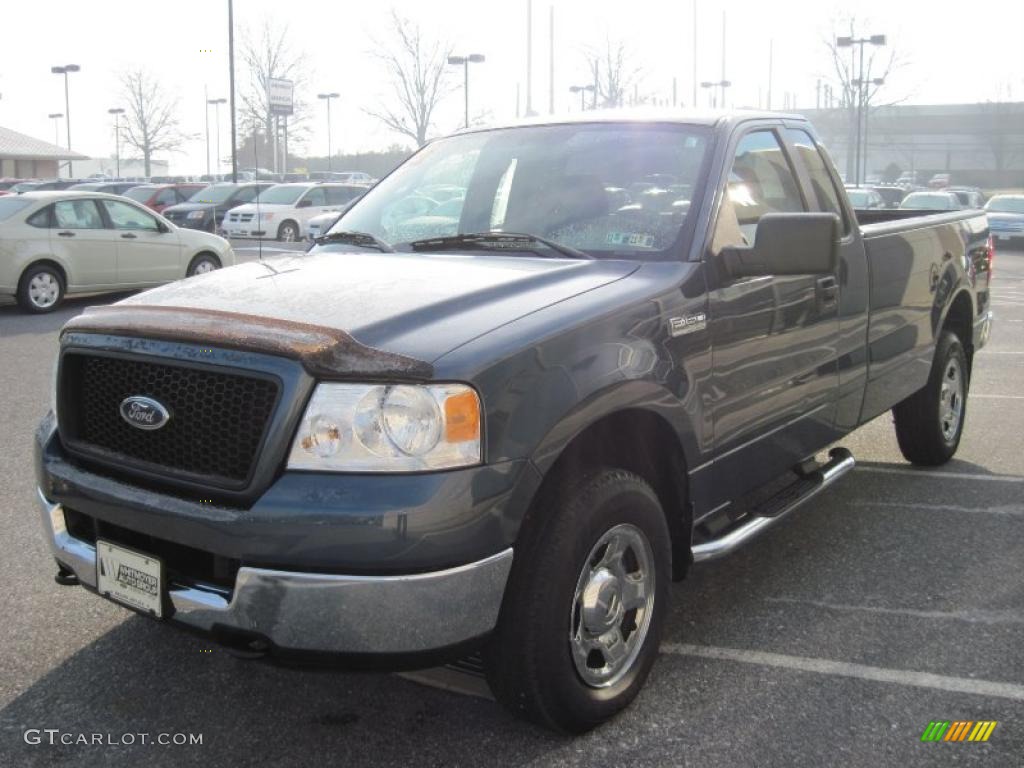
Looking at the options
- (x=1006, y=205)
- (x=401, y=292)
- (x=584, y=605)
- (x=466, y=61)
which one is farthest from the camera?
(x=466, y=61)

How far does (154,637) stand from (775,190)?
297cm

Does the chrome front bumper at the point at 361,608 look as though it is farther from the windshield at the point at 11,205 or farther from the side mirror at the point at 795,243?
the windshield at the point at 11,205

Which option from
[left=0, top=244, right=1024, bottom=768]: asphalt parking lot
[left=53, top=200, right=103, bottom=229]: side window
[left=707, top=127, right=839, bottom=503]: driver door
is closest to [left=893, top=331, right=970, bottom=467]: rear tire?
[left=0, top=244, right=1024, bottom=768]: asphalt parking lot

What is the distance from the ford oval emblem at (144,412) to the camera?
9.80ft

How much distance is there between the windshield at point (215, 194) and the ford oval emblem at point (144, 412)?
27.2m

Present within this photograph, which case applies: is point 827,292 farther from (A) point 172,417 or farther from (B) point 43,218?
(B) point 43,218

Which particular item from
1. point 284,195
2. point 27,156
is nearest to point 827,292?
point 284,195

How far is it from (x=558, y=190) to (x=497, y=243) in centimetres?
37

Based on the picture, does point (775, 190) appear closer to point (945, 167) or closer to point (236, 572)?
point (236, 572)

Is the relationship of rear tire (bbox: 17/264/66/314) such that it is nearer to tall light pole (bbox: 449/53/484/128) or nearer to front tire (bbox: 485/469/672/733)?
front tire (bbox: 485/469/672/733)

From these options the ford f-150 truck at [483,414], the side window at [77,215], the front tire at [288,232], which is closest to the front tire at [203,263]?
the side window at [77,215]

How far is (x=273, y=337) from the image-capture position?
2844 mm

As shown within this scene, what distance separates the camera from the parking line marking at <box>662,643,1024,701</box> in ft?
11.6

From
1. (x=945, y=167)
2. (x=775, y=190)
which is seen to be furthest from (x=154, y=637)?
(x=945, y=167)
